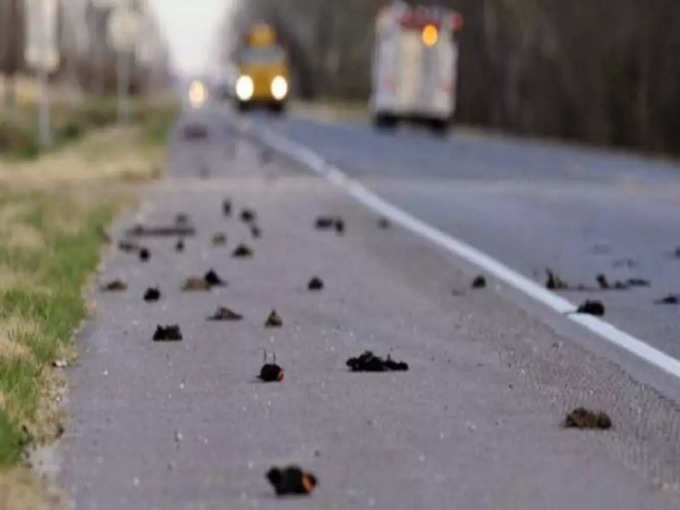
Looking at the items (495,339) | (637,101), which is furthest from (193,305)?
(637,101)

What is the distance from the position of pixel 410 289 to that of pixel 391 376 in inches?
161

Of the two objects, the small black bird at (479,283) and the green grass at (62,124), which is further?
the green grass at (62,124)

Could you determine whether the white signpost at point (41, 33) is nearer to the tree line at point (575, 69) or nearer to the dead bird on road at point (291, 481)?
the tree line at point (575, 69)

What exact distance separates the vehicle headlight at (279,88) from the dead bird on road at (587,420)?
75.4 metres

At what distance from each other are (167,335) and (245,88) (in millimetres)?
73822

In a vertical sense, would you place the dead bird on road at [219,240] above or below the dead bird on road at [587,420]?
below

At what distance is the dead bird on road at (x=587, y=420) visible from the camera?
316 inches

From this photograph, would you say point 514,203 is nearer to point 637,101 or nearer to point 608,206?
point 608,206

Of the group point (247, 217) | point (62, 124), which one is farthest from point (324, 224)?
point (62, 124)

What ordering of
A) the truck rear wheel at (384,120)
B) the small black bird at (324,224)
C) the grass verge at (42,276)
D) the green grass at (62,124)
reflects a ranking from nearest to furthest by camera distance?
the grass verge at (42,276) < the small black bird at (324,224) < the green grass at (62,124) < the truck rear wheel at (384,120)

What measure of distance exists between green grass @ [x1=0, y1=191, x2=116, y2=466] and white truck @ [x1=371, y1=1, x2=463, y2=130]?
3659 cm

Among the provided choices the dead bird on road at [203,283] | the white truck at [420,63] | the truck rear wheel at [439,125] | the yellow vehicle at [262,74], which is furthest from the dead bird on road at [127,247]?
the yellow vehicle at [262,74]

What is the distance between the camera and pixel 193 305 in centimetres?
1230

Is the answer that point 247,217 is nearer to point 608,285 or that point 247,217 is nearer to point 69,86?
point 608,285
